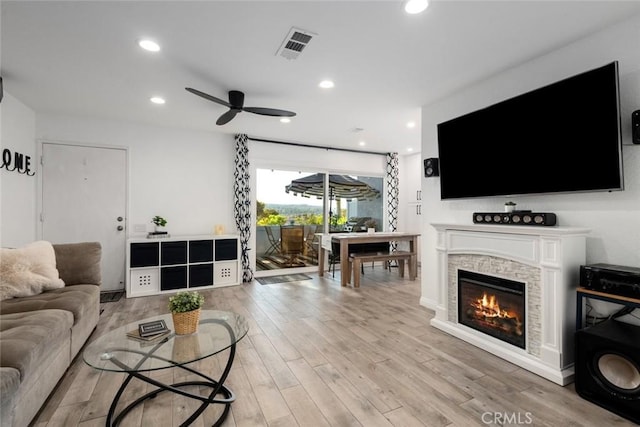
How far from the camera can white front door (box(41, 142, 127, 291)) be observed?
4230 millimetres

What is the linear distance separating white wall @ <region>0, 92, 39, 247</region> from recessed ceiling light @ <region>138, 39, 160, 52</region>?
232 cm

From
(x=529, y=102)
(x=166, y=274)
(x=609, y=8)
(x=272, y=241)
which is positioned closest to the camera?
(x=609, y=8)

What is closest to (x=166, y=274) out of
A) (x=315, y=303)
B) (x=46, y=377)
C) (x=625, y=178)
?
(x=315, y=303)

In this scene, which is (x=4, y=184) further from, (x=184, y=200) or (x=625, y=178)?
(x=625, y=178)

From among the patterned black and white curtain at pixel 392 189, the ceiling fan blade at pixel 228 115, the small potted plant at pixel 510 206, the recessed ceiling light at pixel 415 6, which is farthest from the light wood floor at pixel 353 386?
the patterned black and white curtain at pixel 392 189

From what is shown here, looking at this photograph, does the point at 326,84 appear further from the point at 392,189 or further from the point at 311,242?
the point at 392,189

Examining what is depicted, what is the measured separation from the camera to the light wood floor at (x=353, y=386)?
1757 millimetres

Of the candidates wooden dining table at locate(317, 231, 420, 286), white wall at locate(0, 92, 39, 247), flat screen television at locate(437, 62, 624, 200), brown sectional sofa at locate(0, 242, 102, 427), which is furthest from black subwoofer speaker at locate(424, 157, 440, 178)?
white wall at locate(0, 92, 39, 247)

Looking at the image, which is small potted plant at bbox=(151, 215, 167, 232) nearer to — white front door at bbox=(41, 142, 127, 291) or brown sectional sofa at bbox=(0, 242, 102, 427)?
white front door at bbox=(41, 142, 127, 291)

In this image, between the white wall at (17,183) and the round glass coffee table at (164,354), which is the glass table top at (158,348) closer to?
the round glass coffee table at (164,354)

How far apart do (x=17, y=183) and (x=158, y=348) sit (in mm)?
3644

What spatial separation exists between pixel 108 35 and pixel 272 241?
4042mm

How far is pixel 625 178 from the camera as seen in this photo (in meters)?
2.13

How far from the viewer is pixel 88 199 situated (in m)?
4.39
